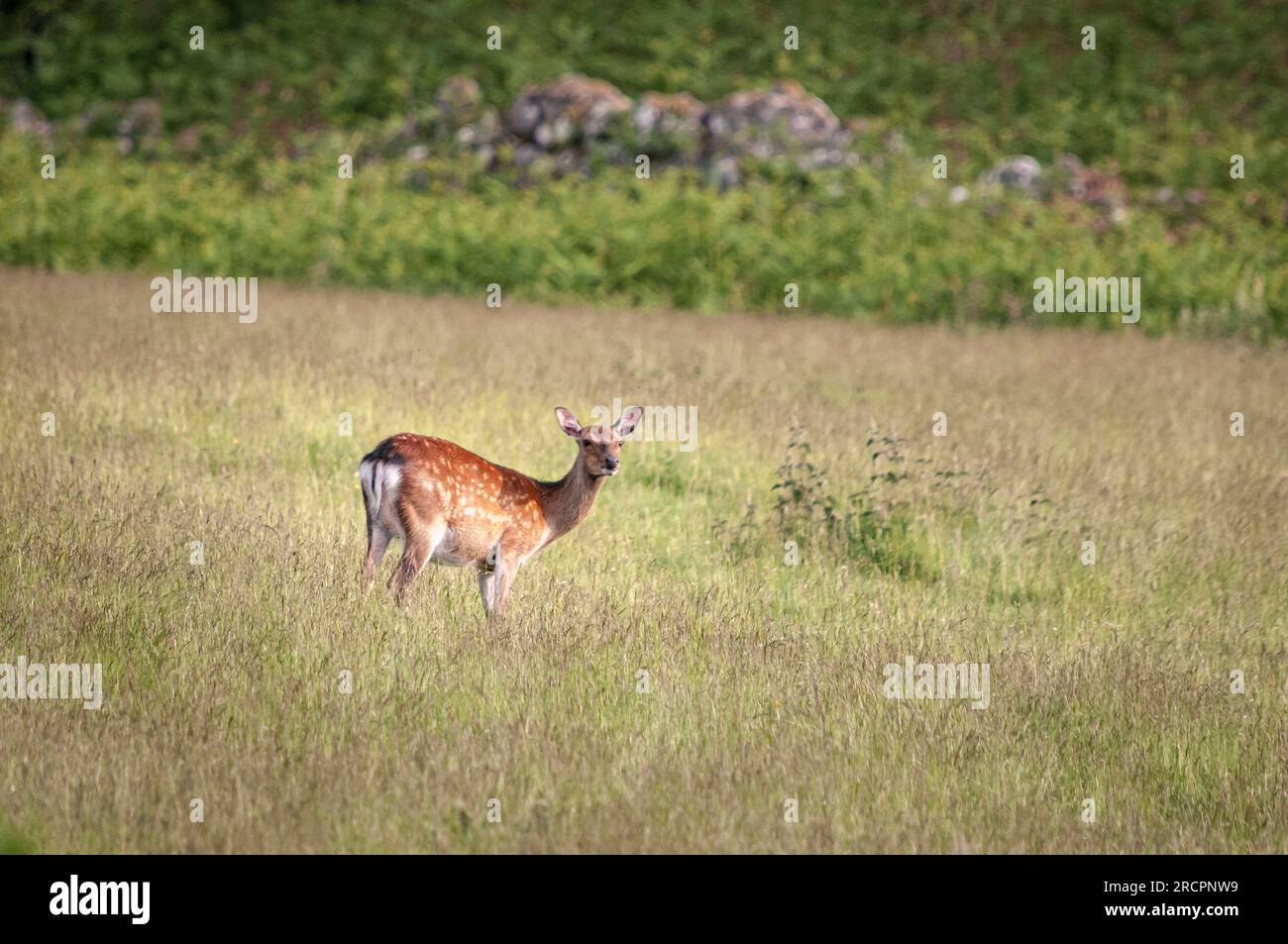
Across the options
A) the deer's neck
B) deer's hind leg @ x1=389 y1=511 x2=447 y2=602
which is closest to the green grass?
the deer's neck

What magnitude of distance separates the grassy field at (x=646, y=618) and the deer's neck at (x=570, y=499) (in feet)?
1.31

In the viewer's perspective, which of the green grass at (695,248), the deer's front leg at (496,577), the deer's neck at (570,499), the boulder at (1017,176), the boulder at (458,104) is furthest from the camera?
the boulder at (458,104)

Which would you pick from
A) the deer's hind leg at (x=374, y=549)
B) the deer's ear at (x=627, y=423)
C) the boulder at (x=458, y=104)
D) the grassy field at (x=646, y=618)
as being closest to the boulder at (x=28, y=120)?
the boulder at (x=458, y=104)

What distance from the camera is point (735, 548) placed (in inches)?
410

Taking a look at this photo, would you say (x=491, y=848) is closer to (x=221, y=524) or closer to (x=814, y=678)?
(x=814, y=678)

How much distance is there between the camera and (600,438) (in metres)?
8.87

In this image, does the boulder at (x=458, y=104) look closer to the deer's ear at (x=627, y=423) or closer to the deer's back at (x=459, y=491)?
the deer's ear at (x=627, y=423)

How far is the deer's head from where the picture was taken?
8.76 meters

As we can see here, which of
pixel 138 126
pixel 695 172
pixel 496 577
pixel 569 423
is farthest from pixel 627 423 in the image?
pixel 138 126

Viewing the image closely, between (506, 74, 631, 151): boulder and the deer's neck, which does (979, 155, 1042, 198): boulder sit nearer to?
(506, 74, 631, 151): boulder

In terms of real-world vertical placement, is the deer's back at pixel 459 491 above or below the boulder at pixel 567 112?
below

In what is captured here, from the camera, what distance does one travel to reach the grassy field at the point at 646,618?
6277 millimetres

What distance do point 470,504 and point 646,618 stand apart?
1.15m
